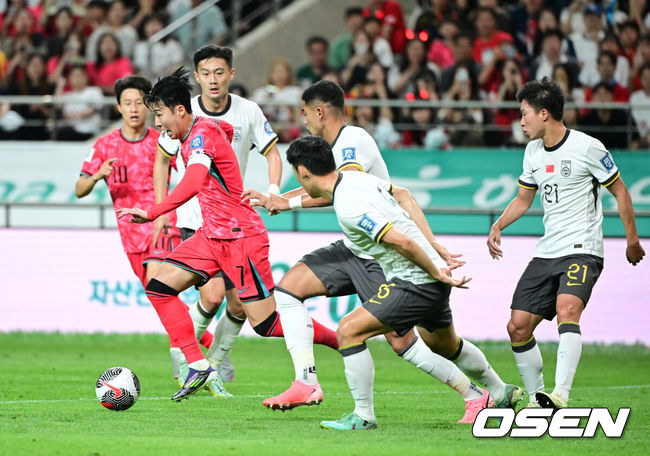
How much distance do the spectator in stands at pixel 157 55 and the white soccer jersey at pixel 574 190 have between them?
397 inches

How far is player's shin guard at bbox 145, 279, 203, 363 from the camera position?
8352 millimetres

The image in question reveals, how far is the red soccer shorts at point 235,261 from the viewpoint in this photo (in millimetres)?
8414

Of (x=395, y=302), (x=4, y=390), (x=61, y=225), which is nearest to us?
(x=395, y=302)

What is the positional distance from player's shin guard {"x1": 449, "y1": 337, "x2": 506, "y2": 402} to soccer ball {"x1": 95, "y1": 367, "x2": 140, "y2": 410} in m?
2.35

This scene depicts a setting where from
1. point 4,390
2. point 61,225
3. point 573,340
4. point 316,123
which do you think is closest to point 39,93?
point 61,225

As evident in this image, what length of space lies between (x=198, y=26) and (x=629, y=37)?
7.19m

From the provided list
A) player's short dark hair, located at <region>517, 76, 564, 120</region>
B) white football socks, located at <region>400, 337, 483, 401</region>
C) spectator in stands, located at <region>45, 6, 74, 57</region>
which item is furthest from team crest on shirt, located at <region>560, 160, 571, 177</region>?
spectator in stands, located at <region>45, 6, 74, 57</region>

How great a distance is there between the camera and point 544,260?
823cm

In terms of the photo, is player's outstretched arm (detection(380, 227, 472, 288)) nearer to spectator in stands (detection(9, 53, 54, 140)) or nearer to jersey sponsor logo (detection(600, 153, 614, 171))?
jersey sponsor logo (detection(600, 153, 614, 171))

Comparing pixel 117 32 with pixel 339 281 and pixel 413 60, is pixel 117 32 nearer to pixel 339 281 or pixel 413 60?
pixel 413 60

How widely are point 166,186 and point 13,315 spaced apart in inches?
232

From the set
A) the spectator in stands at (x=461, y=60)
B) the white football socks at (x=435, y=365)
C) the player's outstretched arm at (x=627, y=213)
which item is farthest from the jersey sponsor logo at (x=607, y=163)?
the spectator in stands at (x=461, y=60)

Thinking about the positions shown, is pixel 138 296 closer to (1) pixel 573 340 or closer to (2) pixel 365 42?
(2) pixel 365 42

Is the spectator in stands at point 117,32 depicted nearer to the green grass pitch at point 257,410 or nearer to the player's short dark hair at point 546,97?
the green grass pitch at point 257,410
